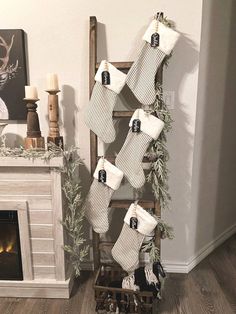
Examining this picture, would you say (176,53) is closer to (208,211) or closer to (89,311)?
(208,211)

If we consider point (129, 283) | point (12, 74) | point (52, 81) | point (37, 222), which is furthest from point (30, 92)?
point (129, 283)

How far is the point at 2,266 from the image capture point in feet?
5.79

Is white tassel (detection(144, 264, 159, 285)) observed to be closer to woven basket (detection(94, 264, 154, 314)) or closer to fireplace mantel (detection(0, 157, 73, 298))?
woven basket (detection(94, 264, 154, 314))

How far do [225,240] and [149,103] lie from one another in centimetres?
152

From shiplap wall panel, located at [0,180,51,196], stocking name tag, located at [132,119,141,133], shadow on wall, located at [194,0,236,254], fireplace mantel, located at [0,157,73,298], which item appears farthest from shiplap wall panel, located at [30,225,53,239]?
shadow on wall, located at [194,0,236,254]

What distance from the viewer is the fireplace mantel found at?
1.59 metres

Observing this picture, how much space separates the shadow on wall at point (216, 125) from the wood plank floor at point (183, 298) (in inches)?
9.1

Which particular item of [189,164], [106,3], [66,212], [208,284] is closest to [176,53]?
[106,3]

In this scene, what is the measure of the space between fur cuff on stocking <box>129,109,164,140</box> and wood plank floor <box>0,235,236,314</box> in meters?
1.02

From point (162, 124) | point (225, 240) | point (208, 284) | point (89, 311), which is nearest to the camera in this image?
point (162, 124)

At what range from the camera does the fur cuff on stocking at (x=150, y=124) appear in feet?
5.03

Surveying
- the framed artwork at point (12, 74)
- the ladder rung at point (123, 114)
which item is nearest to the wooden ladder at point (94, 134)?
the ladder rung at point (123, 114)

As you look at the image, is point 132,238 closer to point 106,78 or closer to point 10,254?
point 10,254

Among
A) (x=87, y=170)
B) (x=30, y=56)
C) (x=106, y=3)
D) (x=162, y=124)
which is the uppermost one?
(x=106, y=3)
